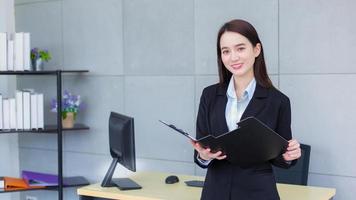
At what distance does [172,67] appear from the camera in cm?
380

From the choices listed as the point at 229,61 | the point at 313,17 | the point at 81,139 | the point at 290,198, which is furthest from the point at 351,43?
the point at 81,139

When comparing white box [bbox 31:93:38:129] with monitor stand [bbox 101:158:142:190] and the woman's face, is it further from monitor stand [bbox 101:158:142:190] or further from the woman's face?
the woman's face

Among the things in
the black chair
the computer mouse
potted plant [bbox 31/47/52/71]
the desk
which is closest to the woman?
the desk

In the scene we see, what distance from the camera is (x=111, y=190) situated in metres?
2.84

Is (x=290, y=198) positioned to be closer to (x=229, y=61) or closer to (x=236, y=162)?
(x=236, y=162)

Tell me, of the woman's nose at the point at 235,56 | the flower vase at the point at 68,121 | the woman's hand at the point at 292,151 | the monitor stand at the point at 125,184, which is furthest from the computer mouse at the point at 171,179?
the flower vase at the point at 68,121

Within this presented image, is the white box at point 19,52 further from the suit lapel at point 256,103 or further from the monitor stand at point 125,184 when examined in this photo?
the suit lapel at point 256,103

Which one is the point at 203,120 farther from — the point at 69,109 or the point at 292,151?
the point at 69,109

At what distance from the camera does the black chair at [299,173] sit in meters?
3.01

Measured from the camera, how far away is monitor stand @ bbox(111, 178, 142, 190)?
9.34ft

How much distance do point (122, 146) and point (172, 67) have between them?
112cm

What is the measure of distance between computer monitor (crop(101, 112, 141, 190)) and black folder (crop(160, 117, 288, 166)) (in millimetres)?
920

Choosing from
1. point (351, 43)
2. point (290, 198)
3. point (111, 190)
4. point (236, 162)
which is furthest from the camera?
point (351, 43)

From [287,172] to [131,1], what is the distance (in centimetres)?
186
